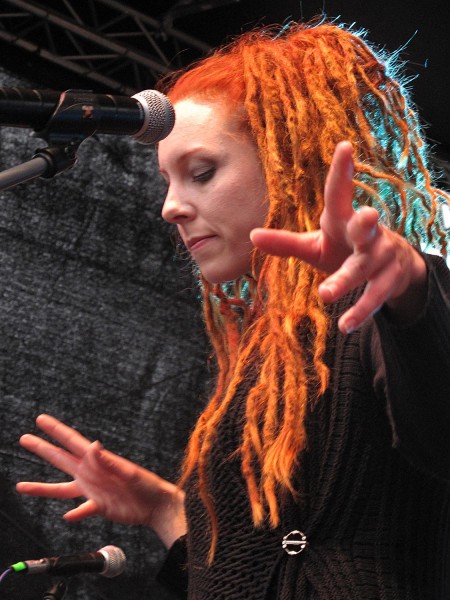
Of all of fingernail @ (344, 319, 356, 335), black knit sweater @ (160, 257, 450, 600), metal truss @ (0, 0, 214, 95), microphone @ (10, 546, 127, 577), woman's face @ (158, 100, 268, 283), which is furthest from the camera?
metal truss @ (0, 0, 214, 95)

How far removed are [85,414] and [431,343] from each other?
252 cm

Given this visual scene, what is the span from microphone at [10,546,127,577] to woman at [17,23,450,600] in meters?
0.25

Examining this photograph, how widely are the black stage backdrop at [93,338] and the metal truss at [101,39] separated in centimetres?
20

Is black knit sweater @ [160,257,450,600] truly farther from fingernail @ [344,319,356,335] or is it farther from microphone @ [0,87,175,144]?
microphone @ [0,87,175,144]

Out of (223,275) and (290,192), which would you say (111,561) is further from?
(290,192)

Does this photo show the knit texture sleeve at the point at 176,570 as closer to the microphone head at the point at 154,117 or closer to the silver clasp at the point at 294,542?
the silver clasp at the point at 294,542

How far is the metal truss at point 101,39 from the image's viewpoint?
342 cm

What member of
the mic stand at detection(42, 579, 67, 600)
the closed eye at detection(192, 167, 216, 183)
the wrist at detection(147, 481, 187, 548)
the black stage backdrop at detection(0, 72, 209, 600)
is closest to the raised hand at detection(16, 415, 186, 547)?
the wrist at detection(147, 481, 187, 548)

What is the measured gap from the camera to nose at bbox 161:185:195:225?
1.81 meters

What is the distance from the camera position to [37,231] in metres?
3.61

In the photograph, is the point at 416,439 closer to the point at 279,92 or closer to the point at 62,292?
the point at 279,92

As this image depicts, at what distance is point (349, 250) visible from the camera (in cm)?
116

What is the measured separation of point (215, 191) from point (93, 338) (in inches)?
76.6

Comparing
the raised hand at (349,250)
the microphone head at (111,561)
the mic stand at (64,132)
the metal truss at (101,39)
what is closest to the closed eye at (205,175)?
the mic stand at (64,132)
